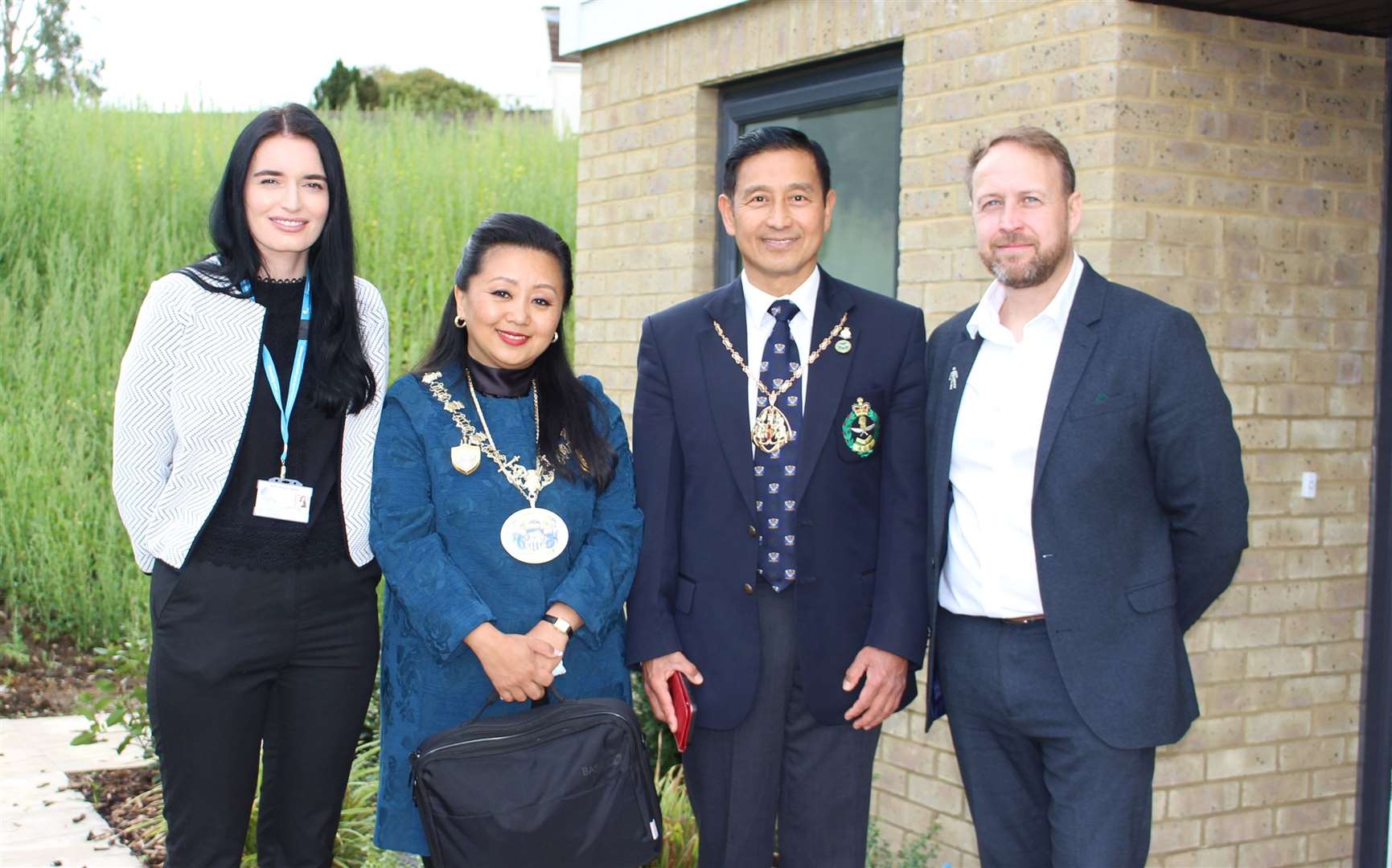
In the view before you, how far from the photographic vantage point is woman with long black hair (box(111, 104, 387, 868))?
2.95m

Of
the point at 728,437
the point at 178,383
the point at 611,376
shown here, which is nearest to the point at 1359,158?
the point at 728,437

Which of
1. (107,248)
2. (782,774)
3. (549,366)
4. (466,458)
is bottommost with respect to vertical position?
(782,774)

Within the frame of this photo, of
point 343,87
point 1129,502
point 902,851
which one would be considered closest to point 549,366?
point 1129,502

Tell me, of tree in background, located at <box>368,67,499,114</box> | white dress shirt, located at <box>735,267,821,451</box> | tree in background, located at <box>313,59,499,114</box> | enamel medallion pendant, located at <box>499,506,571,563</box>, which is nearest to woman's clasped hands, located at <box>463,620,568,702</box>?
enamel medallion pendant, located at <box>499,506,571,563</box>

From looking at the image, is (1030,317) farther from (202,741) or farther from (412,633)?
(202,741)

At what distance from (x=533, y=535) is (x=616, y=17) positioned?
12.6 feet

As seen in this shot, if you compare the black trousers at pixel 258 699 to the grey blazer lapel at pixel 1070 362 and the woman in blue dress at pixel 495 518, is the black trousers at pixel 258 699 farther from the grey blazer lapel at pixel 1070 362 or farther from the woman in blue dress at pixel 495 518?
the grey blazer lapel at pixel 1070 362

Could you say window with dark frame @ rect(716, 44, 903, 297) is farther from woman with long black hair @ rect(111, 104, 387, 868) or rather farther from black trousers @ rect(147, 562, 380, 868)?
black trousers @ rect(147, 562, 380, 868)

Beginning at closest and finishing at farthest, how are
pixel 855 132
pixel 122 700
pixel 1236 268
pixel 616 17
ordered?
pixel 1236 268 < pixel 855 132 < pixel 122 700 < pixel 616 17

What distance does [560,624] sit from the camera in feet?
9.68

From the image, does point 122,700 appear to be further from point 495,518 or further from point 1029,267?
point 1029,267

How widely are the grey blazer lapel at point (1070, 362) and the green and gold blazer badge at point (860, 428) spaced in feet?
1.28

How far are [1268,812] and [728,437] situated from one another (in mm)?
2525

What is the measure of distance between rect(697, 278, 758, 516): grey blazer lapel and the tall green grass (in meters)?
5.82
